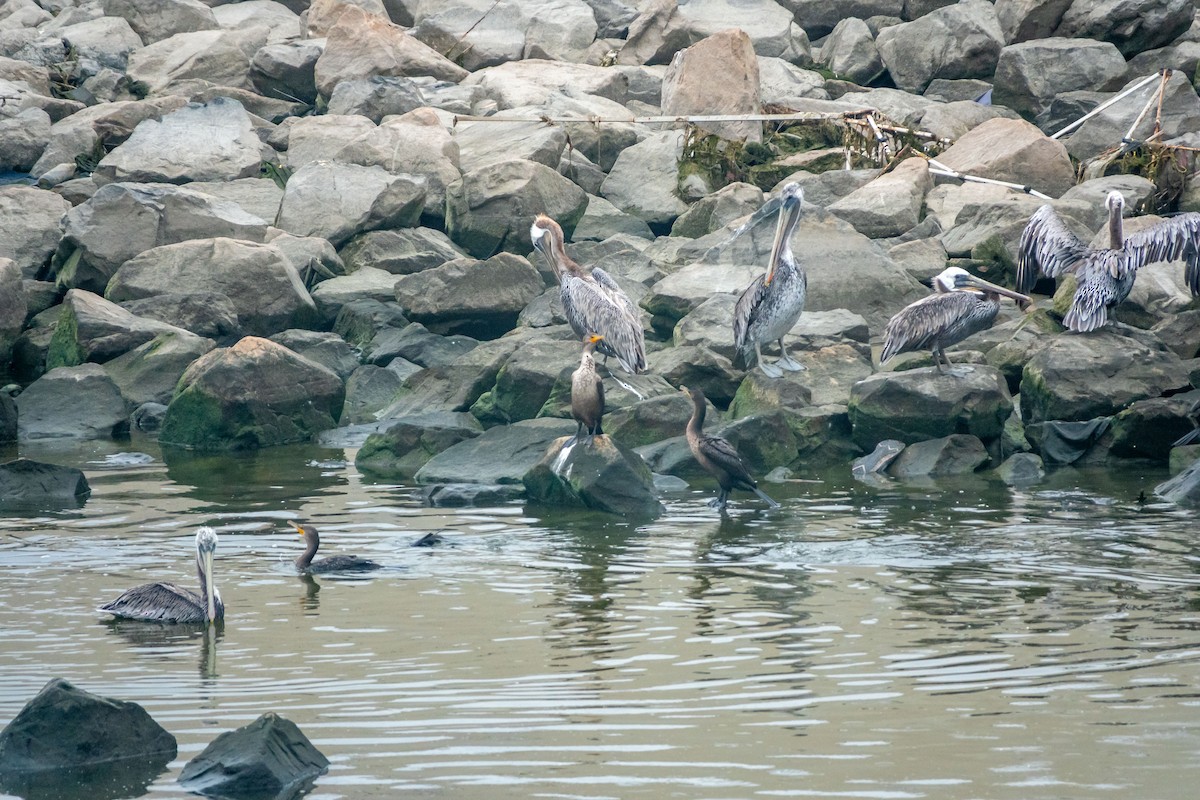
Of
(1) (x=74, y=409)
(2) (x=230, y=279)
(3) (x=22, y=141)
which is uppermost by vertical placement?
(3) (x=22, y=141)

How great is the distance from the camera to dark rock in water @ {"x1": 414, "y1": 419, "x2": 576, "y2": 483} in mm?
11914

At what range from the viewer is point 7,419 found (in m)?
14.5

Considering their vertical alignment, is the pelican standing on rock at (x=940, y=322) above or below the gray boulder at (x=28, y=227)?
below

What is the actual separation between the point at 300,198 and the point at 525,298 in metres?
4.02

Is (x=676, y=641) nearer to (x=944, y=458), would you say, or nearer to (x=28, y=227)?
(x=944, y=458)

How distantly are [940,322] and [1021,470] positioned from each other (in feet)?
4.95

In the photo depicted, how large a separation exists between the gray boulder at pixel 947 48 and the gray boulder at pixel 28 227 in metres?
13.4

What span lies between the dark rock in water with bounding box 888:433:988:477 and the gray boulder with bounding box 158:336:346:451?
5239mm

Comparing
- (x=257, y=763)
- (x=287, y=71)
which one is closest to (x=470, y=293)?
(x=287, y=71)

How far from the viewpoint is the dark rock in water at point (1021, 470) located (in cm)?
1177

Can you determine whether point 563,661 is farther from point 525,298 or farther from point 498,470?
point 525,298

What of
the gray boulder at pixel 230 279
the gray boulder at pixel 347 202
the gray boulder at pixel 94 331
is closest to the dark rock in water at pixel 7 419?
the gray boulder at pixel 94 331

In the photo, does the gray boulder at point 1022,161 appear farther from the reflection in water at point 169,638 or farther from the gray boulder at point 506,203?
the reflection in water at point 169,638

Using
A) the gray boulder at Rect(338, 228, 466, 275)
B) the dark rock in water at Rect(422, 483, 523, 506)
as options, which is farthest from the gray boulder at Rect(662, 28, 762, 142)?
the dark rock in water at Rect(422, 483, 523, 506)
